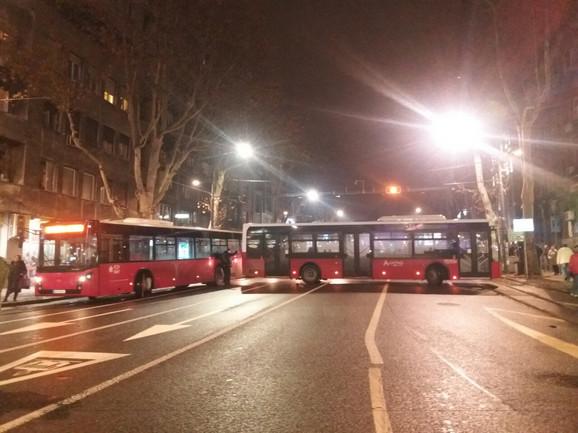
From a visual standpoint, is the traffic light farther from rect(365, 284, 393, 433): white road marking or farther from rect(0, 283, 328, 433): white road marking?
rect(0, 283, 328, 433): white road marking

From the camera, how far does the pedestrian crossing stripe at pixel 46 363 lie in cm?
730

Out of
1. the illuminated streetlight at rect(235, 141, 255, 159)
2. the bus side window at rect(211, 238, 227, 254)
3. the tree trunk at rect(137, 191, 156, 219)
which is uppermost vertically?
the illuminated streetlight at rect(235, 141, 255, 159)

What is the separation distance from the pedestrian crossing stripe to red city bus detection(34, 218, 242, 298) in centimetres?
1018

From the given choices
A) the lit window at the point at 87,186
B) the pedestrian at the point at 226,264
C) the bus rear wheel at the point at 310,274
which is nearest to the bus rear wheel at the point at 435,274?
the bus rear wheel at the point at 310,274

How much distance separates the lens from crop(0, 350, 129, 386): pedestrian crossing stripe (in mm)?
7297

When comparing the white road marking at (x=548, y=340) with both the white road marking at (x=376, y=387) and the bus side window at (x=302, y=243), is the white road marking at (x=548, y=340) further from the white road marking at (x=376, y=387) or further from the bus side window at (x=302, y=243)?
the bus side window at (x=302, y=243)

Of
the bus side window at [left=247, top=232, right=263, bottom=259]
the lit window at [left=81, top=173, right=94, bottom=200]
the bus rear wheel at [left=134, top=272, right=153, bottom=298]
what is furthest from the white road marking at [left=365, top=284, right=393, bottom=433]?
the lit window at [left=81, top=173, right=94, bottom=200]

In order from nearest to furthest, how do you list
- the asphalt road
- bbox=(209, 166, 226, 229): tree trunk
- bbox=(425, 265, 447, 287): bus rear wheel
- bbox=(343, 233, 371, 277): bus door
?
the asphalt road
bbox=(425, 265, 447, 287): bus rear wheel
bbox=(343, 233, 371, 277): bus door
bbox=(209, 166, 226, 229): tree trunk

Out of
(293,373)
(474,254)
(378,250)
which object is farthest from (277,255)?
(293,373)

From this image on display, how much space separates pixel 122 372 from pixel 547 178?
35.5 m

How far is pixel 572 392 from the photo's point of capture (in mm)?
6199

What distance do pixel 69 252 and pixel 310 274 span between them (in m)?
11.0

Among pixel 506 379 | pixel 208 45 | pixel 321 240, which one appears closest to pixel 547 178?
pixel 321 240

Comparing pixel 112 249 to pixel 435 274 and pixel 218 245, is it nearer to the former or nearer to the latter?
pixel 218 245
